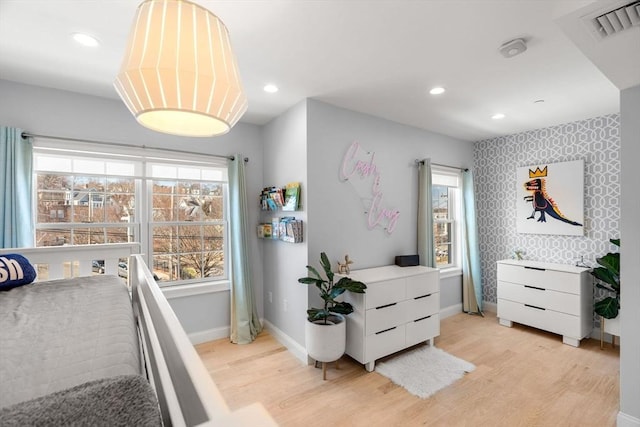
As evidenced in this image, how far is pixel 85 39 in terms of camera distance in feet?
5.79

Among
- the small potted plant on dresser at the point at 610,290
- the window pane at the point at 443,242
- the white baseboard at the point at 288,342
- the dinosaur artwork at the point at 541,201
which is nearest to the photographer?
the white baseboard at the point at 288,342

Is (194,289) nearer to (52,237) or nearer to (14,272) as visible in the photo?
(52,237)

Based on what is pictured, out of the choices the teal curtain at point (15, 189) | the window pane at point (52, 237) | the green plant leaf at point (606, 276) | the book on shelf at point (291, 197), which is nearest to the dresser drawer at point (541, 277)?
the green plant leaf at point (606, 276)

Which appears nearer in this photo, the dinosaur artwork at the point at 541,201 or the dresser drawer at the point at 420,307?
the dresser drawer at the point at 420,307

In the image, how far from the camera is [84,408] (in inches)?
19.1

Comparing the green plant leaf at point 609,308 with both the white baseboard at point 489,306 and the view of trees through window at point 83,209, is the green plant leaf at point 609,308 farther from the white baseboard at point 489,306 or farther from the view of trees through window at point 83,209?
the view of trees through window at point 83,209

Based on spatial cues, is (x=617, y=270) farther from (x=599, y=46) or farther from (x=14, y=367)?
(x=14, y=367)

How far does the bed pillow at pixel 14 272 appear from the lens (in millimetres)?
1489

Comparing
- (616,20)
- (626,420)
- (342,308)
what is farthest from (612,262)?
(342,308)

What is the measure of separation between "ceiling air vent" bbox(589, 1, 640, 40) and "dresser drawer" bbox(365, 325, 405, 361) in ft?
7.85

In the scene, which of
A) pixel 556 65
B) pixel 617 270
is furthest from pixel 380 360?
pixel 556 65

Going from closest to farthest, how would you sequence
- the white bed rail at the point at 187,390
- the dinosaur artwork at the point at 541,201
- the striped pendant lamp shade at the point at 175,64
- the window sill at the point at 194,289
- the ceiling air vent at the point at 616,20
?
the white bed rail at the point at 187,390 → the striped pendant lamp shade at the point at 175,64 → the ceiling air vent at the point at 616,20 → the window sill at the point at 194,289 → the dinosaur artwork at the point at 541,201

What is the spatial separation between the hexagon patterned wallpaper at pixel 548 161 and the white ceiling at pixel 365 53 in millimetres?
406

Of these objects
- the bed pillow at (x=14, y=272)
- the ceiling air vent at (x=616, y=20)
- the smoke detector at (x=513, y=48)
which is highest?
the smoke detector at (x=513, y=48)
